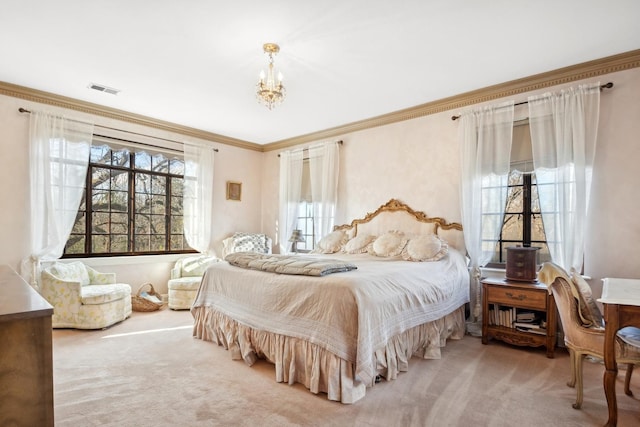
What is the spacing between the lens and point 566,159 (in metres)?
3.26

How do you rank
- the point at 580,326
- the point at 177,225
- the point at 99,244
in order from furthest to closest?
1. the point at 177,225
2. the point at 99,244
3. the point at 580,326

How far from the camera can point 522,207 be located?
146 inches

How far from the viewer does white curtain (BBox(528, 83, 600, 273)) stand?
3162 mm

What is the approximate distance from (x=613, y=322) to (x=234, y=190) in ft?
17.4

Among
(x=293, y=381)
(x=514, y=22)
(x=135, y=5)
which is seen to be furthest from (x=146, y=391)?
(x=514, y=22)

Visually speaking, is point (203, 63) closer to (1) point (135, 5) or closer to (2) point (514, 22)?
(1) point (135, 5)

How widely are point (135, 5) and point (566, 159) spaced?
3869 mm

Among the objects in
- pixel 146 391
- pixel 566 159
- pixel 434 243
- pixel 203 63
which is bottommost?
pixel 146 391

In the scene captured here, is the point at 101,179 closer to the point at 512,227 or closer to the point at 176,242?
the point at 176,242

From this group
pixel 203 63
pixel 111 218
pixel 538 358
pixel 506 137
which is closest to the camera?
pixel 538 358

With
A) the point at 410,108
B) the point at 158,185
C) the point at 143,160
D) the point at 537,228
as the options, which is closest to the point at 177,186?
the point at 158,185

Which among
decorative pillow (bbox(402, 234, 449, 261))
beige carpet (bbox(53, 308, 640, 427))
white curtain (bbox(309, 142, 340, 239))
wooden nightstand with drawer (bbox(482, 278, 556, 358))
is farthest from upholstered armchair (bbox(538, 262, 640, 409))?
white curtain (bbox(309, 142, 340, 239))

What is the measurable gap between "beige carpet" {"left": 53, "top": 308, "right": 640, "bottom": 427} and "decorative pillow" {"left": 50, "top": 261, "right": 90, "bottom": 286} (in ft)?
3.29

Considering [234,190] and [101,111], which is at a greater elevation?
[101,111]
